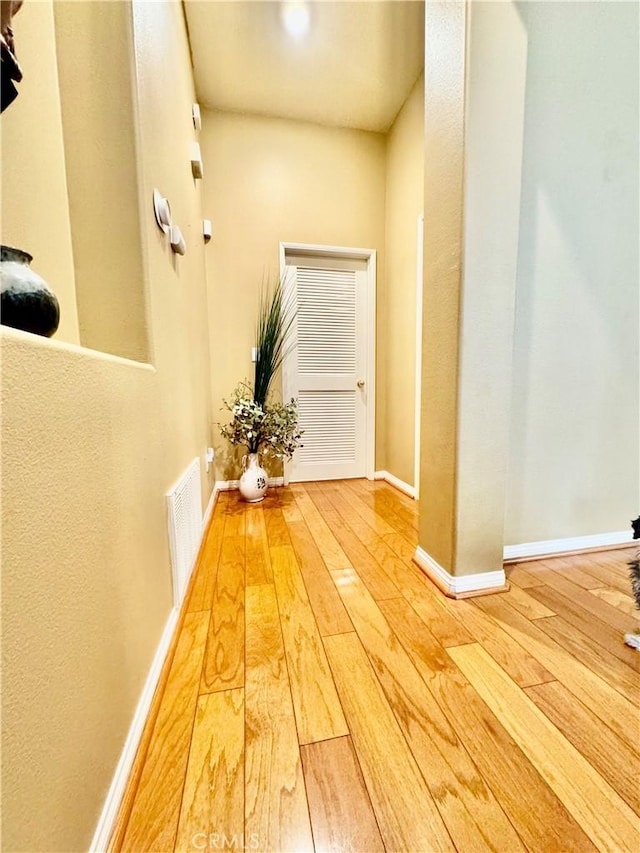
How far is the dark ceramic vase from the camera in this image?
54 cm

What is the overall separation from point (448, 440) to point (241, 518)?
1.41 metres

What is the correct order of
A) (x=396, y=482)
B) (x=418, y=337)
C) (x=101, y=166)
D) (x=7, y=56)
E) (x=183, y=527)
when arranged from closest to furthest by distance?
(x=7, y=56) → (x=101, y=166) → (x=183, y=527) → (x=418, y=337) → (x=396, y=482)

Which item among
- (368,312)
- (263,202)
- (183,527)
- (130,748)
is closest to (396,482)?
(368,312)

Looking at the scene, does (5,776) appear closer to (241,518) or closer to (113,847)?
(113,847)

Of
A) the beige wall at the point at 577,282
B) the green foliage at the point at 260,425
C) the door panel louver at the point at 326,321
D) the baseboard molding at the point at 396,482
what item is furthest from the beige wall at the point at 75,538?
the baseboard molding at the point at 396,482

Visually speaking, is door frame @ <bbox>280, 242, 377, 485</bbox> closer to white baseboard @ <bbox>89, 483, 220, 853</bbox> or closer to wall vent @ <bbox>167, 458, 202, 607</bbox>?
wall vent @ <bbox>167, 458, 202, 607</bbox>

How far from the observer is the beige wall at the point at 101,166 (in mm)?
927

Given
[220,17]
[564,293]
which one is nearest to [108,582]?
[564,293]

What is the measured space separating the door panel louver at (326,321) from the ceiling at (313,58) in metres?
1.08

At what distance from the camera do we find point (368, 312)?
113 inches

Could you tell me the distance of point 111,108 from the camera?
956 millimetres

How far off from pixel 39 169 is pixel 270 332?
1.71 meters

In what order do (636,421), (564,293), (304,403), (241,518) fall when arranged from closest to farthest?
1. (564,293)
2. (636,421)
3. (241,518)
4. (304,403)

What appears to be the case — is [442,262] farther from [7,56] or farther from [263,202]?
[263,202]
